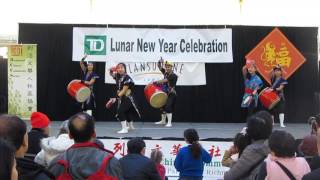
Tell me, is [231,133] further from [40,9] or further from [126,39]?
[40,9]

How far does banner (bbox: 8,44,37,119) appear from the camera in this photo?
11.2 meters

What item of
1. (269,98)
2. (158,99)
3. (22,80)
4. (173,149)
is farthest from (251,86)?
(22,80)

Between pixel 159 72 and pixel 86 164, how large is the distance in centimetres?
907

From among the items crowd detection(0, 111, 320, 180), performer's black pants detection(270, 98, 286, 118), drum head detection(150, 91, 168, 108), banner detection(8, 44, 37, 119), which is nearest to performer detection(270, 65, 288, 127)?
performer's black pants detection(270, 98, 286, 118)

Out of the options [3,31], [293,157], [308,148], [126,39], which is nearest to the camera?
[293,157]

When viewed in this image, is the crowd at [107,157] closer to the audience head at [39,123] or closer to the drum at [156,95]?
the audience head at [39,123]

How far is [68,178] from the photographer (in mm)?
2271

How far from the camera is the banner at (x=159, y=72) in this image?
11320mm

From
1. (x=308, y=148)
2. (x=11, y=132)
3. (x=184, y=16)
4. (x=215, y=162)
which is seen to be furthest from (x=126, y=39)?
(x=11, y=132)

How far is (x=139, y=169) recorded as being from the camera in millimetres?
3307

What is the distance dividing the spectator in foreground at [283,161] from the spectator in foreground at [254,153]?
242 millimetres

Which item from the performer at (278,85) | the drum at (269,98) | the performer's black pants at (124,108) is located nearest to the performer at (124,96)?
the performer's black pants at (124,108)

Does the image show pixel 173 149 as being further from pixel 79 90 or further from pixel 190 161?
pixel 79 90

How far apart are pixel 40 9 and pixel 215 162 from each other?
293 inches
